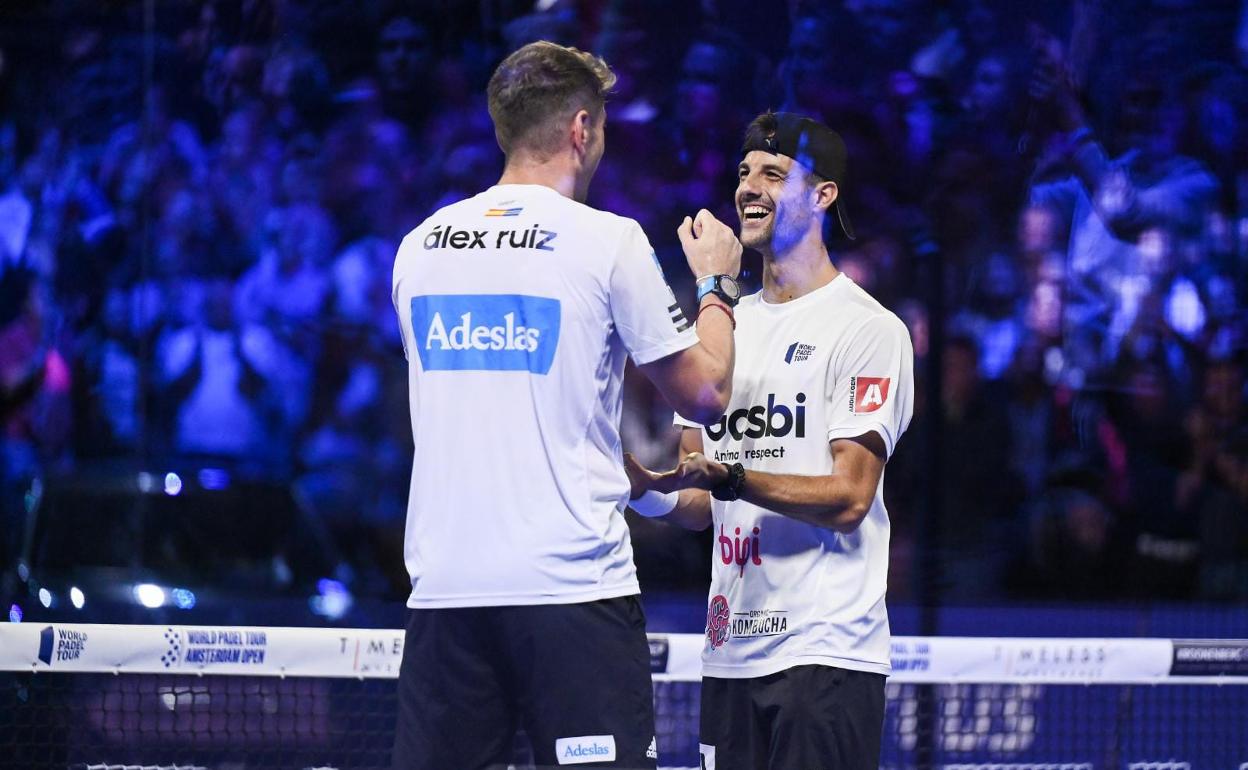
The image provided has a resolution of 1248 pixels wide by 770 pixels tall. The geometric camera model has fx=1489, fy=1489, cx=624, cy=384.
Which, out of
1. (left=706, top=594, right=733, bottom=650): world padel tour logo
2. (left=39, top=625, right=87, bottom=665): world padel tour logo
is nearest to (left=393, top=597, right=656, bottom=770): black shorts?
(left=706, top=594, right=733, bottom=650): world padel tour logo

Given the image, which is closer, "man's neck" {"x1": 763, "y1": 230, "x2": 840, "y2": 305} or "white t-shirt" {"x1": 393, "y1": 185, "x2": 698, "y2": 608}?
"white t-shirt" {"x1": 393, "y1": 185, "x2": 698, "y2": 608}

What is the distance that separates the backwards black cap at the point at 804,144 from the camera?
3.82 metres

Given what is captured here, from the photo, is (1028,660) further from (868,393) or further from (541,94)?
(541,94)

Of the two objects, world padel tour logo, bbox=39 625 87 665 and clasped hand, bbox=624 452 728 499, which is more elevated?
clasped hand, bbox=624 452 728 499

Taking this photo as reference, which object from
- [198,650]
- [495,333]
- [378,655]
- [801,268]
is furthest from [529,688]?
[198,650]

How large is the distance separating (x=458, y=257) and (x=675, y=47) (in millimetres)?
4707

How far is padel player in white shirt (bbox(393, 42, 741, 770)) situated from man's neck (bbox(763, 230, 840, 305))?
96 cm

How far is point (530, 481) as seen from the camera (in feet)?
9.13

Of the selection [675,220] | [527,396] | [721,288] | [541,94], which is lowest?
[527,396]

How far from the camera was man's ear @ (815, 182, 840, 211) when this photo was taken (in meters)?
3.86

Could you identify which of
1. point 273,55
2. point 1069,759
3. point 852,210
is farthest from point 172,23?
point 1069,759

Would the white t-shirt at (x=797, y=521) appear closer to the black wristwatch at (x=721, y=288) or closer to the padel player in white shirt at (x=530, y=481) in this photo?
the black wristwatch at (x=721, y=288)

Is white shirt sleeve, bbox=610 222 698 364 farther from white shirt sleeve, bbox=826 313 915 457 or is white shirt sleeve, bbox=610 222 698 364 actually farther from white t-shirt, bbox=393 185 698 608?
white shirt sleeve, bbox=826 313 915 457

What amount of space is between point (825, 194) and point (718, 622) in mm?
1138
